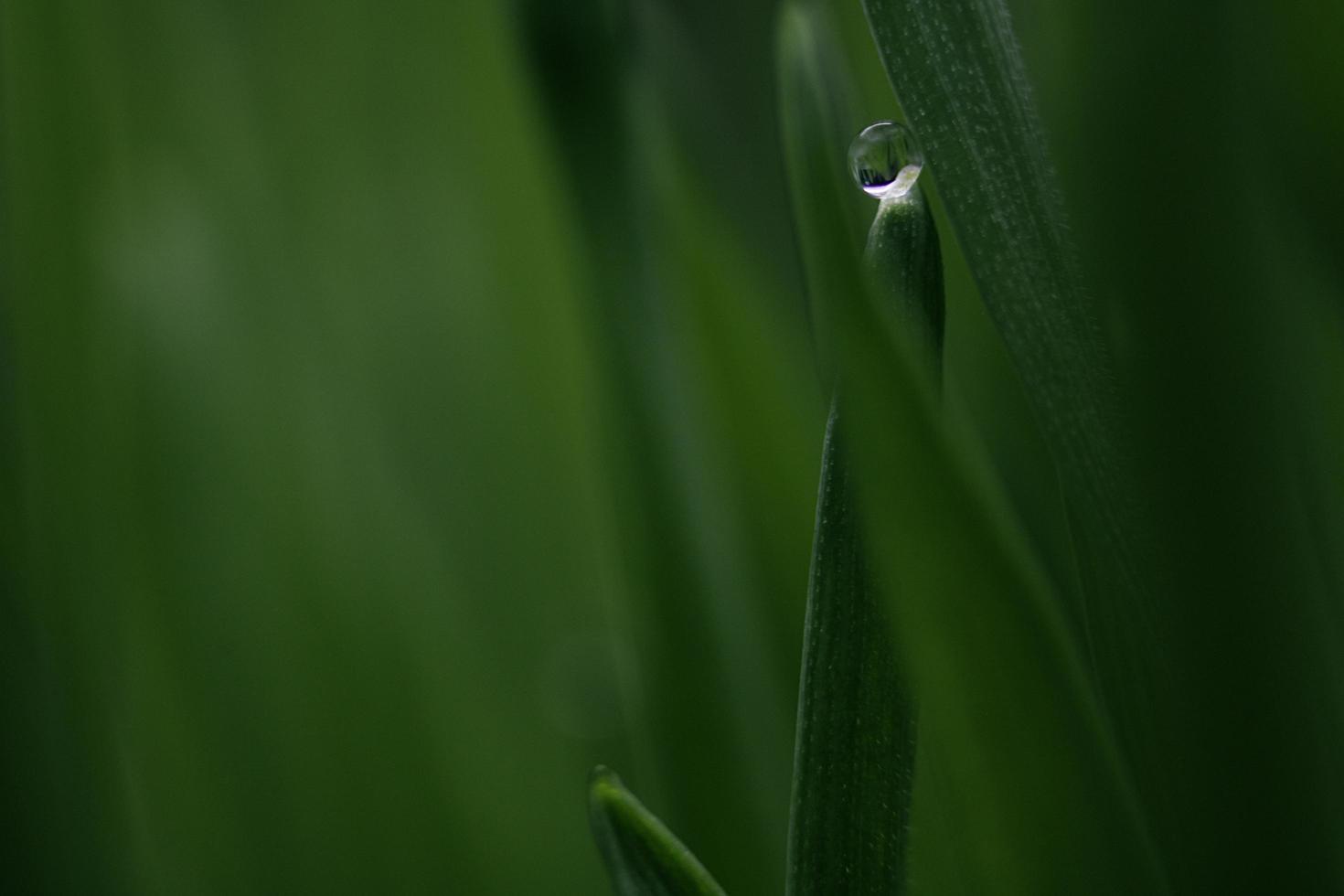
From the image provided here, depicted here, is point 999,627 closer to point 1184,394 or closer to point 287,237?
point 1184,394

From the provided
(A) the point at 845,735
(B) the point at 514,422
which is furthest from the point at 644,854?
(B) the point at 514,422

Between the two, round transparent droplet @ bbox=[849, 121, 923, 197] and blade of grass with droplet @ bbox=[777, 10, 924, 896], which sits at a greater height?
round transparent droplet @ bbox=[849, 121, 923, 197]

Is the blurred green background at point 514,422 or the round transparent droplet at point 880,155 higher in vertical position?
the round transparent droplet at point 880,155

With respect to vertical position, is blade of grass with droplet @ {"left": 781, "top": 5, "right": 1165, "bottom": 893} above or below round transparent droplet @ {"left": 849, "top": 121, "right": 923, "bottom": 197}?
below

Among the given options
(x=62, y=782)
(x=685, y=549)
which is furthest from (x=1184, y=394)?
(x=62, y=782)
